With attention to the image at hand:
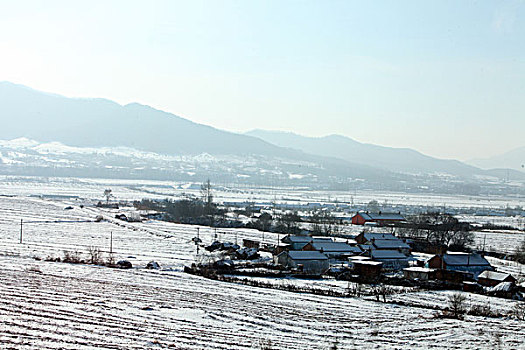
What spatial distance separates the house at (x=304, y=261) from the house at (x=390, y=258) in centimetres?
350

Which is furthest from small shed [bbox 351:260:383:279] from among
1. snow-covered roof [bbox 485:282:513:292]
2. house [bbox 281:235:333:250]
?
house [bbox 281:235:333:250]

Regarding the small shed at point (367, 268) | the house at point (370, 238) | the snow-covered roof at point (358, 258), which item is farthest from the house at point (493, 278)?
the house at point (370, 238)

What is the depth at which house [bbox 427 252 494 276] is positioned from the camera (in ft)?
87.2

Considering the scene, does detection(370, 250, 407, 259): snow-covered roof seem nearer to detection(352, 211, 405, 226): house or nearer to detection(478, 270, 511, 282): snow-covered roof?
detection(478, 270, 511, 282): snow-covered roof

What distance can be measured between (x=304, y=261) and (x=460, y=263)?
8.11 meters

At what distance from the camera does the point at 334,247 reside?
30.4 m

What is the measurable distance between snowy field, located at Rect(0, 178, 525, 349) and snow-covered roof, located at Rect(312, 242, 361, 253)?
8.71m

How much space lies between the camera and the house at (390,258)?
93.4 feet

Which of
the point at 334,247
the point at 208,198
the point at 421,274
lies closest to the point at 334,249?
the point at 334,247

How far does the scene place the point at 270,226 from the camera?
45219mm

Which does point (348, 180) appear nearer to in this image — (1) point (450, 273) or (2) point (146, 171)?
(2) point (146, 171)

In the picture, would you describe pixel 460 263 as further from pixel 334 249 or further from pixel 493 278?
pixel 334 249

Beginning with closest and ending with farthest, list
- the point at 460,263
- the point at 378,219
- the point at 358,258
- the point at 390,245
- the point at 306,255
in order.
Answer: the point at 306,255
the point at 460,263
the point at 358,258
the point at 390,245
the point at 378,219

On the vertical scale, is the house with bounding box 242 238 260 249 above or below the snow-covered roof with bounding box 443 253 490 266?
below
